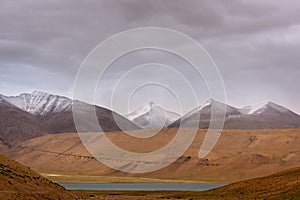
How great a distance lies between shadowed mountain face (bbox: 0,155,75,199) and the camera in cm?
6856

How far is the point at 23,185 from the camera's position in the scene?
74938 mm

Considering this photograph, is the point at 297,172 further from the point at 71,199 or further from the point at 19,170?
the point at 19,170

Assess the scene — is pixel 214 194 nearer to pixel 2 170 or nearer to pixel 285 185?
pixel 285 185

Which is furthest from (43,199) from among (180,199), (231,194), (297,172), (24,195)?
(297,172)

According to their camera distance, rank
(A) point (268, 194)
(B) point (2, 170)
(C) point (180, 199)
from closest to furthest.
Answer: (B) point (2, 170) < (A) point (268, 194) < (C) point (180, 199)

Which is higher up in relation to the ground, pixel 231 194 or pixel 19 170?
pixel 19 170

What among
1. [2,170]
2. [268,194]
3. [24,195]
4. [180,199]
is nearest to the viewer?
[24,195]

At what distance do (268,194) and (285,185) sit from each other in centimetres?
426

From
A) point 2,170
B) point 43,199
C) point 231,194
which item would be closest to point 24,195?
point 43,199

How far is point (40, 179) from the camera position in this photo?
84.7 meters

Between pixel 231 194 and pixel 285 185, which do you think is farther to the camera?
pixel 231 194

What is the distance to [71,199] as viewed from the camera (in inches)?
3167

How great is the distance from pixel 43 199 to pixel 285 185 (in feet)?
128

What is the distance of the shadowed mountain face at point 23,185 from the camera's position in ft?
225
